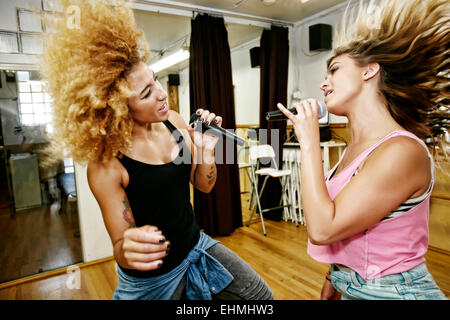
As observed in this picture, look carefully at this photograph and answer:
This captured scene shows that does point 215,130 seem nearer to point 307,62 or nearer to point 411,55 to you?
point 411,55

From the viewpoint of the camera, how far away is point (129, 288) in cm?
88

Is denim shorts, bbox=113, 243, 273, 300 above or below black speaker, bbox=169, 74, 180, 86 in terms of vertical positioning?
below

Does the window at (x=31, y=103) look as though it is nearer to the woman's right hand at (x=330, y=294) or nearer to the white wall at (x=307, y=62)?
the woman's right hand at (x=330, y=294)

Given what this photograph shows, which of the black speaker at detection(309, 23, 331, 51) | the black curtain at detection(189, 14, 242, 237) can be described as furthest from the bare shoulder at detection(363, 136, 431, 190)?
the black speaker at detection(309, 23, 331, 51)

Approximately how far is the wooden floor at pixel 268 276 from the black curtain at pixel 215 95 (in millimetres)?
350

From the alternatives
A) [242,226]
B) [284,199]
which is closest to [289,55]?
[284,199]

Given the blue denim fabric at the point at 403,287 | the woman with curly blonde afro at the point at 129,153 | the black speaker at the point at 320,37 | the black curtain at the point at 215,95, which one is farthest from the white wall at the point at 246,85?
the blue denim fabric at the point at 403,287

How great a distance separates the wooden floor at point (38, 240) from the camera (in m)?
2.48

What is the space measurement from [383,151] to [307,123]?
22cm

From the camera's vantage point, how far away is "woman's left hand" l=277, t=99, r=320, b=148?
2.71 feet

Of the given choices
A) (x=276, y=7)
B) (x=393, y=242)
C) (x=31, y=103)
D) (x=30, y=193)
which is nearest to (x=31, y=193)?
(x=30, y=193)

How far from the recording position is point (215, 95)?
2.89 metres

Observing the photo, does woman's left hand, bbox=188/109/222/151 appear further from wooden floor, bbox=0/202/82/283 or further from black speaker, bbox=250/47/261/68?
black speaker, bbox=250/47/261/68

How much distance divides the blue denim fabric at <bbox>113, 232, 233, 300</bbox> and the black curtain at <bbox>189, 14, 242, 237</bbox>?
1.88 m
